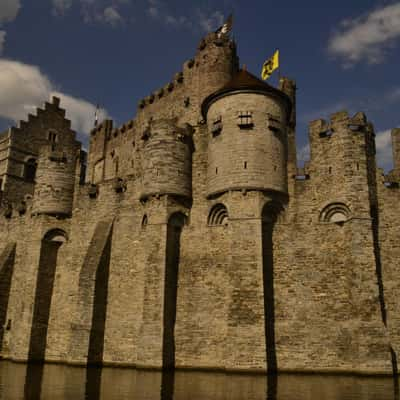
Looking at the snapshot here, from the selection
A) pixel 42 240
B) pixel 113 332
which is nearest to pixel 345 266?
pixel 113 332

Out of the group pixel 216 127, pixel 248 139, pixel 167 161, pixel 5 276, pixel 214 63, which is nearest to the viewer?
pixel 248 139

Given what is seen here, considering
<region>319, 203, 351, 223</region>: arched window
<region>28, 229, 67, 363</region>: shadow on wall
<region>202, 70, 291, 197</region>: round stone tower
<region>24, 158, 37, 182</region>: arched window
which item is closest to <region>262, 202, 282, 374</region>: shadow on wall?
<region>202, 70, 291, 197</region>: round stone tower

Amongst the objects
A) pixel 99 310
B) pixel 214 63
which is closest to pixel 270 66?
pixel 214 63

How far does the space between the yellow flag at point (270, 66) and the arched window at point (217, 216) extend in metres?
9.36

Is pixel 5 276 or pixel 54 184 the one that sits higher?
pixel 54 184

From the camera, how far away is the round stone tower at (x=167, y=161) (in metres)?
19.9

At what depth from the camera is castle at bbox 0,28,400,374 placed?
17.1 meters

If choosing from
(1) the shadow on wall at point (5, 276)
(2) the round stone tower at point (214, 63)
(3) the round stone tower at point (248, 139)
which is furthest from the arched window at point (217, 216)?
(1) the shadow on wall at point (5, 276)

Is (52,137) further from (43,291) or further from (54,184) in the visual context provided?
(43,291)

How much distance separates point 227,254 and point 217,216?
70.6 inches

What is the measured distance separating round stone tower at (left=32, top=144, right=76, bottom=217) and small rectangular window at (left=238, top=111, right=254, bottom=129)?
989 centimetres

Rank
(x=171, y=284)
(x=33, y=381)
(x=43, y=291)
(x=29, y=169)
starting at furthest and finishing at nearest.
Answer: (x=29, y=169), (x=43, y=291), (x=171, y=284), (x=33, y=381)

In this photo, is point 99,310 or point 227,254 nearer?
point 227,254

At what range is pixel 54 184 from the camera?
23.8 m
